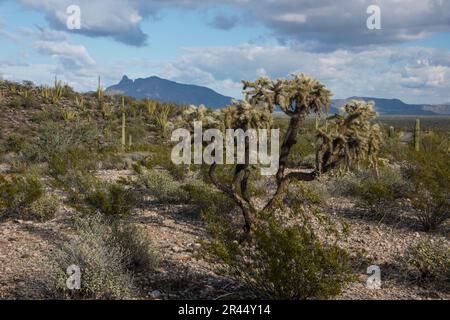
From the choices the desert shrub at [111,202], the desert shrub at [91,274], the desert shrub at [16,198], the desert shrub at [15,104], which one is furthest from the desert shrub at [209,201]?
the desert shrub at [15,104]

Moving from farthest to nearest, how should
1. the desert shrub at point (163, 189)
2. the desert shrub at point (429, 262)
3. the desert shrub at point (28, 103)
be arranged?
the desert shrub at point (28, 103) → the desert shrub at point (163, 189) → the desert shrub at point (429, 262)

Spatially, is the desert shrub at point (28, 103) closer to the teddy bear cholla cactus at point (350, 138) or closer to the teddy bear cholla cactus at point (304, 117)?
the teddy bear cholla cactus at point (304, 117)

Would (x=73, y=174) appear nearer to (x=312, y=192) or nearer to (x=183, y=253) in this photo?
(x=183, y=253)

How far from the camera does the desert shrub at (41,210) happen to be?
29.7ft

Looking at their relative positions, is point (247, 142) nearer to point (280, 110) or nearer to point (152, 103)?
point (280, 110)

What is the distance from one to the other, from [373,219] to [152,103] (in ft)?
94.1

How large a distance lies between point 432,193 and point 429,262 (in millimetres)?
2989

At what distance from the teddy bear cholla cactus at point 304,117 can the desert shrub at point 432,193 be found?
81.3 inches

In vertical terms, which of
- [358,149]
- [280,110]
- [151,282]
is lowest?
[151,282]

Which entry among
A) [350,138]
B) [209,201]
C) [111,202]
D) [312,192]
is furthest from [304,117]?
[111,202]

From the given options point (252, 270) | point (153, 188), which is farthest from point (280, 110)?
point (153, 188)

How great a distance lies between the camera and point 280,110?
7.65 m

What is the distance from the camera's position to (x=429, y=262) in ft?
21.5

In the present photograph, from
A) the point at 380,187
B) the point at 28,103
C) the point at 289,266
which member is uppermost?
the point at 28,103
